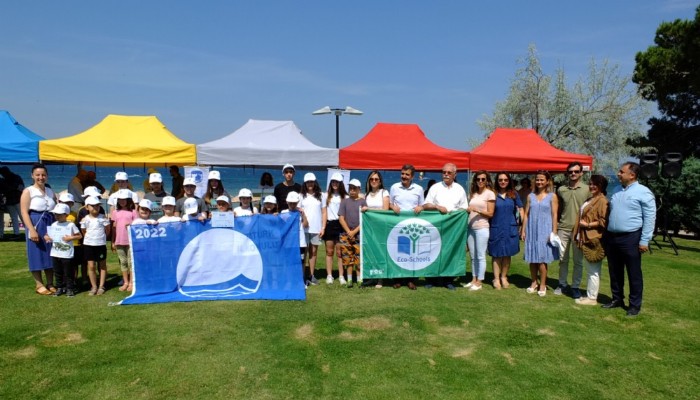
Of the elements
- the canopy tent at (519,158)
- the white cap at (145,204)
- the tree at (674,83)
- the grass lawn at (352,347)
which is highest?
the tree at (674,83)

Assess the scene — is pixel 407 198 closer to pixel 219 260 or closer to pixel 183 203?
pixel 219 260

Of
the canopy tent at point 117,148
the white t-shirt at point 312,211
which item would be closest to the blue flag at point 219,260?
the white t-shirt at point 312,211

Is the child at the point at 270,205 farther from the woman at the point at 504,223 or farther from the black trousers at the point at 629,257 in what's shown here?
the black trousers at the point at 629,257

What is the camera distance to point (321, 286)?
642cm

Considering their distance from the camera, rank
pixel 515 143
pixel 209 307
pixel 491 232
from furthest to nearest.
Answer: pixel 515 143
pixel 491 232
pixel 209 307

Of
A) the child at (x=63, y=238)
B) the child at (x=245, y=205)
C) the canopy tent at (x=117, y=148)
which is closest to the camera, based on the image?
the child at (x=63, y=238)

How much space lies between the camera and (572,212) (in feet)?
19.6

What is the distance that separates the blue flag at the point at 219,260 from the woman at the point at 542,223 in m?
3.43

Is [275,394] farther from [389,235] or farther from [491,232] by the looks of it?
[491,232]

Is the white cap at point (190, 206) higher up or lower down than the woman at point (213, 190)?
lower down

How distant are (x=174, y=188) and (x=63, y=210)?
2771mm

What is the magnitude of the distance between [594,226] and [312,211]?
392cm

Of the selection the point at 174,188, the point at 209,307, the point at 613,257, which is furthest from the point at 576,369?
the point at 174,188

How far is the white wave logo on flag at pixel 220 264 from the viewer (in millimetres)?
5840
